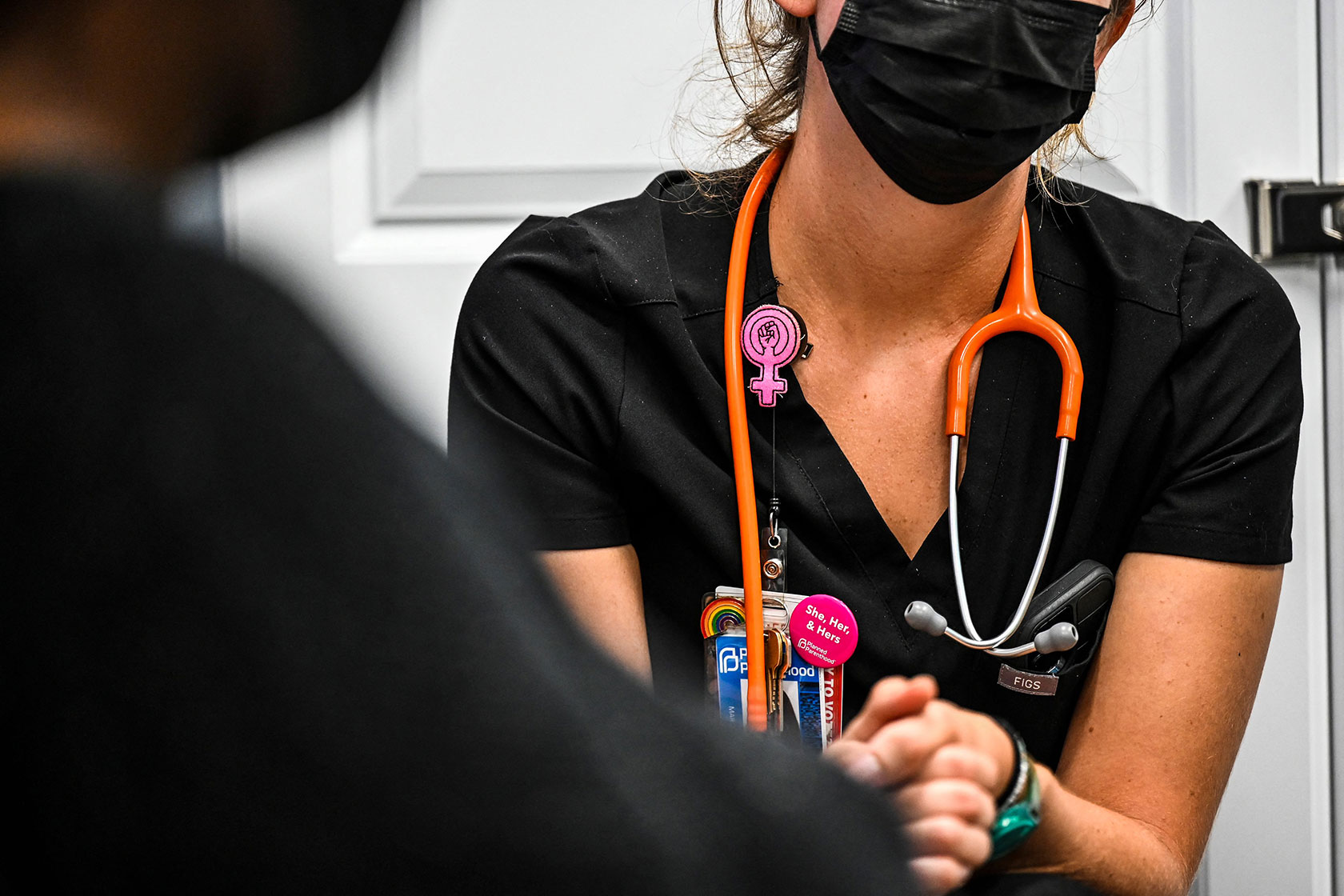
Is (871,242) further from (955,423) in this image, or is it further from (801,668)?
(801,668)

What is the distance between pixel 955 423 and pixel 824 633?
0.21m

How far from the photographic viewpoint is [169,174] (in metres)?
0.30

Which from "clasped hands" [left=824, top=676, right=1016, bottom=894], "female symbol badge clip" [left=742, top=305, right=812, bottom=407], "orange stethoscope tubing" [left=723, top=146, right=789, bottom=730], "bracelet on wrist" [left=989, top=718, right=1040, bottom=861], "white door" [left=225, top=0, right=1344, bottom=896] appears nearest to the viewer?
"clasped hands" [left=824, top=676, right=1016, bottom=894]

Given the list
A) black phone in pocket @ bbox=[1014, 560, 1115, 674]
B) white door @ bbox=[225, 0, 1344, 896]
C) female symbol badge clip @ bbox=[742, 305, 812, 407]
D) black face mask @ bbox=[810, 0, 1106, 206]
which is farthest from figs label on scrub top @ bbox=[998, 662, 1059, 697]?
white door @ bbox=[225, 0, 1344, 896]

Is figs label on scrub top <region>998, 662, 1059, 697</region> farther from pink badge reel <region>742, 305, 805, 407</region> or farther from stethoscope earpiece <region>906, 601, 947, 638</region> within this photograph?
pink badge reel <region>742, 305, 805, 407</region>

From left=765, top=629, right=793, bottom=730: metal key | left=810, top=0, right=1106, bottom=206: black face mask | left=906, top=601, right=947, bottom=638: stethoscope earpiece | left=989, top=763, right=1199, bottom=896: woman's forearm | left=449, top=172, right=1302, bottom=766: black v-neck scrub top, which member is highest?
left=810, top=0, right=1106, bottom=206: black face mask

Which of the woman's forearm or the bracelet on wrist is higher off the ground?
the bracelet on wrist

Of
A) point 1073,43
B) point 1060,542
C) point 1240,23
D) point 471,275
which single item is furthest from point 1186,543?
point 471,275

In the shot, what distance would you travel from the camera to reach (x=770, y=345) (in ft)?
3.25

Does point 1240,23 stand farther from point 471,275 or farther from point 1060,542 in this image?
point 471,275

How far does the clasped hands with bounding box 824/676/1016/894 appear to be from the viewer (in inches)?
21.0

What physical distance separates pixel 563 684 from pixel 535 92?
1136 millimetres

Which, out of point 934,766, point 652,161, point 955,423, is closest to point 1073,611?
point 955,423

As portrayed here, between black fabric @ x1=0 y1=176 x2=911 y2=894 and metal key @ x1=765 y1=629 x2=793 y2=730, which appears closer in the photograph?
black fabric @ x1=0 y1=176 x2=911 y2=894
